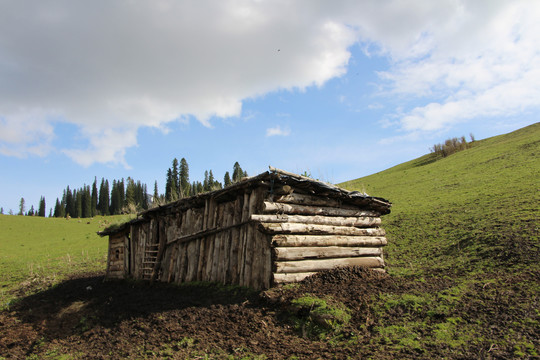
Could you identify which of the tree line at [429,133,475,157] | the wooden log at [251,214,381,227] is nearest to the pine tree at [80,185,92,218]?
the tree line at [429,133,475,157]

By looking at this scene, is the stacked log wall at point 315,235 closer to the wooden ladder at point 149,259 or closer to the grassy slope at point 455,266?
the grassy slope at point 455,266

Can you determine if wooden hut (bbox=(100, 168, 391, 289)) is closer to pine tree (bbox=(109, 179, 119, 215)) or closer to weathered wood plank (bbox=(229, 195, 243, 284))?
weathered wood plank (bbox=(229, 195, 243, 284))

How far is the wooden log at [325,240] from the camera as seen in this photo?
343 inches

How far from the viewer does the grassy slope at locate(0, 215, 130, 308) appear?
19.1 m

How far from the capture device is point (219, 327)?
23.8ft

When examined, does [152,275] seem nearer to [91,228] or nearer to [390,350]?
[390,350]

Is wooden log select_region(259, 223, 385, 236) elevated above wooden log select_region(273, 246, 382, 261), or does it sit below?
above

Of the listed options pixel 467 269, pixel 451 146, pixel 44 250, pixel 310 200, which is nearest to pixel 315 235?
pixel 310 200

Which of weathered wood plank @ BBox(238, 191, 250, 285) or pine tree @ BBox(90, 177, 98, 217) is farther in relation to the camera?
pine tree @ BBox(90, 177, 98, 217)

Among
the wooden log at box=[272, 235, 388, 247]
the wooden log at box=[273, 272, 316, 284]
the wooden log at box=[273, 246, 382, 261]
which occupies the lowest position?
the wooden log at box=[273, 272, 316, 284]

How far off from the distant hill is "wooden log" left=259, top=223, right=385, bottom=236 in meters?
1.72

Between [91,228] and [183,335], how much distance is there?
4165cm

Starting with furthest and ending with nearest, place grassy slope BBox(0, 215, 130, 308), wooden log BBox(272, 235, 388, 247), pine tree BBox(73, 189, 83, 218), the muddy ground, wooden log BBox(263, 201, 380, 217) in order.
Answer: pine tree BBox(73, 189, 83, 218) < grassy slope BBox(0, 215, 130, 308) < wooden log BBox(263, 201, 380, 217) < wooden log BBox(272, 235, 388, 247) < the muddy ground

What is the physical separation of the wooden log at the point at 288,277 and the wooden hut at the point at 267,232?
2 centimetres
